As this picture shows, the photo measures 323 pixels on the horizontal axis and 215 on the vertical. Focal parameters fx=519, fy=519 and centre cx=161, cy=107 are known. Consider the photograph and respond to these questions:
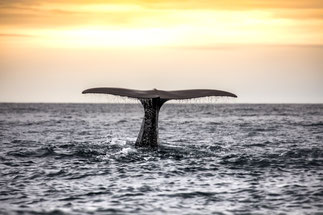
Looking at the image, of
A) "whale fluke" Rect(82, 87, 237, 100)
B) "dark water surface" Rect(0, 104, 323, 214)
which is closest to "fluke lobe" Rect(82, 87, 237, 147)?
"whale fluke" Rect(82, 87, 237, 100)

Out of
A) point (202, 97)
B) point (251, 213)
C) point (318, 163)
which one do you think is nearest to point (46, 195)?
point (251, 213)

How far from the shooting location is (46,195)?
34.1 ft

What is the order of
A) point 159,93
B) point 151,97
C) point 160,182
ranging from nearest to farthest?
point 160,182 → point 151,97 → point 159,93

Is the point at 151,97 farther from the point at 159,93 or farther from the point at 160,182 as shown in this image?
the point at 160,182

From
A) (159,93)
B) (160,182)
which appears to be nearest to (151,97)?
(159,93)

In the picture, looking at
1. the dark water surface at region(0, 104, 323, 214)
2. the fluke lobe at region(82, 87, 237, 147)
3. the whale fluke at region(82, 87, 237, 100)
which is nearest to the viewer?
the dark water surface at region(0, 104, 323, 214)

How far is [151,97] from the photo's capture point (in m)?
15.2

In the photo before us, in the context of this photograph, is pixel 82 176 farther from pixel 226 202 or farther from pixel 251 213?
pixel 251 213

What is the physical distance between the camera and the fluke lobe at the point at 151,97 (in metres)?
15.0

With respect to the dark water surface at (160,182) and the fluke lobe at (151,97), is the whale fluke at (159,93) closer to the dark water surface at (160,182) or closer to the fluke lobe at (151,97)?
the fluke lobe at (151,97)

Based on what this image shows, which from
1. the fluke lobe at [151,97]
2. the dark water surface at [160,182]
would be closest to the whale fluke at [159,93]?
the fluke lobe at [151,97]

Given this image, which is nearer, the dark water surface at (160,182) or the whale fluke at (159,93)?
the dark water surface at (160,182)

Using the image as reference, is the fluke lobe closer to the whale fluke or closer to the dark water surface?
the whale fluke

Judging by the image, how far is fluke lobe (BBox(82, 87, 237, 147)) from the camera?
15041 mm
